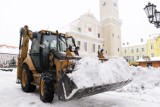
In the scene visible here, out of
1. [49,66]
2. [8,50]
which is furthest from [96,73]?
[8,50]

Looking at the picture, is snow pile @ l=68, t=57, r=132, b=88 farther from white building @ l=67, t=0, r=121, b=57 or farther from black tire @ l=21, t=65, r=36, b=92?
white building @ l=67, t=0, r=121, b=57

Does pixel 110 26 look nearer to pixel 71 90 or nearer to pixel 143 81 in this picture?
pixel 143 81

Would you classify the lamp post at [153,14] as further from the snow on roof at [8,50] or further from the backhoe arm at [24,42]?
the snow on roof at [8,50]

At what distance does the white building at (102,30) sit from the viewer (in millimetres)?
34938

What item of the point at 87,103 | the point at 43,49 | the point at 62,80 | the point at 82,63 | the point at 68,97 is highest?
the point at 43,49

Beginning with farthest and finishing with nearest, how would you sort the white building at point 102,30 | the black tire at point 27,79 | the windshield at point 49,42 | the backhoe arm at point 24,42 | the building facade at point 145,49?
the building facade at point 145,49 → the white building at point 102,30 → the backhoe arm at point 24,42 → the black tire at point 27,79 → the windshield at point 49,42

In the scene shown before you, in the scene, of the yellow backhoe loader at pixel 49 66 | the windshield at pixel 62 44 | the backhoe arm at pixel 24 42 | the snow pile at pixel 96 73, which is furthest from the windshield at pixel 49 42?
the snow pile at pixel 96 73

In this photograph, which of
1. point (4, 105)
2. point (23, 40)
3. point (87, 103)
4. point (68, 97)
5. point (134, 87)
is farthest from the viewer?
point (134, 87)

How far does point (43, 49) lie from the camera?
7.18 m

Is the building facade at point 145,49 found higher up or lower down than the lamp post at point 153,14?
higher up

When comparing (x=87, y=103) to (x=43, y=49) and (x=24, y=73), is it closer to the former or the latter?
(x=43, y=49)

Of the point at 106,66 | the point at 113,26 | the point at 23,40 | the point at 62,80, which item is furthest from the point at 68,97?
the point at 113,26

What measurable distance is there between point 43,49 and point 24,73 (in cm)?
162

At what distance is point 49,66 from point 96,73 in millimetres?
2179
